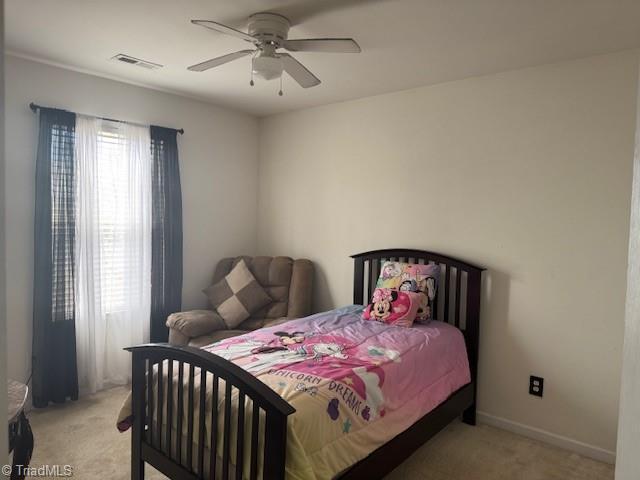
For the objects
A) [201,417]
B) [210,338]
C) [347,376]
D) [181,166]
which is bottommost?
[210,338]

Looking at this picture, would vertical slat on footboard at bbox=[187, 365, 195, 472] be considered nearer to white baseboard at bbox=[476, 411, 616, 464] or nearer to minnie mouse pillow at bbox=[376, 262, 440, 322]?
minnie mouse pillow at bbox=[376, 262, 440, 322]

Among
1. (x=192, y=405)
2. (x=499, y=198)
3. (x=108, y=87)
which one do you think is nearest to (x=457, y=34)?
(x=499, y=198)

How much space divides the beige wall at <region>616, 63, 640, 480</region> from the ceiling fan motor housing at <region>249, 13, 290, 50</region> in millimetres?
2060

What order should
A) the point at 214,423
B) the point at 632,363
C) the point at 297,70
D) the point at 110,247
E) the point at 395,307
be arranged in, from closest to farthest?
1. the point at 632,363
2. the point at 214,423
3. the point at 297,70
4. the point at 395,307
5. the point at 110,247

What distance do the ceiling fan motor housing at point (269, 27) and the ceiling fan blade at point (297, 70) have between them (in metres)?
0.09

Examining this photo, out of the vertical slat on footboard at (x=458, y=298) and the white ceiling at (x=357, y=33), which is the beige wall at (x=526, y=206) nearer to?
the vertical slat on footboard at (x=458, y=298)

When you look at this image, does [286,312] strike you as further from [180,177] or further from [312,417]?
[312,417]

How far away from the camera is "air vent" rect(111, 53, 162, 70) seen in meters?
2.99

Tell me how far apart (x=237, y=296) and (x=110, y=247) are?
3.72 feet

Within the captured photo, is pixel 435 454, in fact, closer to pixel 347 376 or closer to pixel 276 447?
pixel 347 376

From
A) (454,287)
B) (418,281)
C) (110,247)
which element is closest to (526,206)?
(454,287)

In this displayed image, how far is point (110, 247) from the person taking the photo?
11.7 ft

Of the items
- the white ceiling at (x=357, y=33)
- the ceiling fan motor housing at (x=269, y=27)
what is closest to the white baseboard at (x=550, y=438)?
the white ceiling at (x=357, y=33)

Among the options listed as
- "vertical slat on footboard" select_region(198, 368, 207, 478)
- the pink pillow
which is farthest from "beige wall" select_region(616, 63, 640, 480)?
the pink pillow
